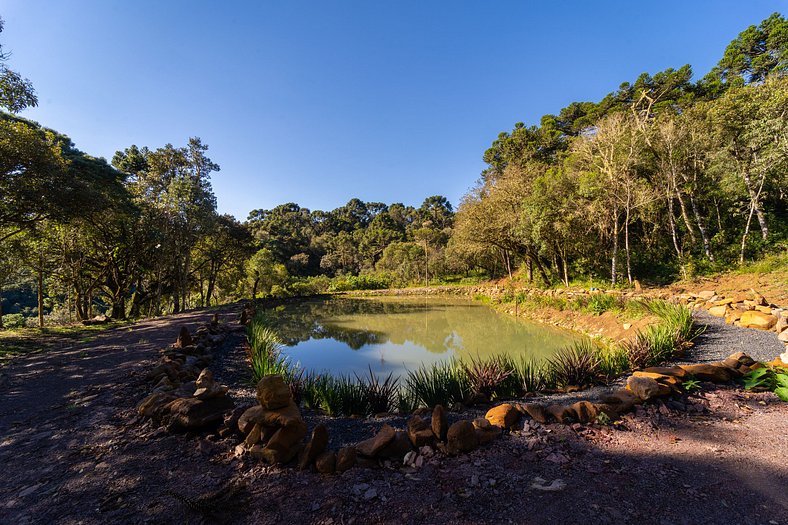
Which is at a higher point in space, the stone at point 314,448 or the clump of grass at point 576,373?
the stone at point 314,448

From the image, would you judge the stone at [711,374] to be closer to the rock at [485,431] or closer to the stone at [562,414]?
the stone at [562,414]

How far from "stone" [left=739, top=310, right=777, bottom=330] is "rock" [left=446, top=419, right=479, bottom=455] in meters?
7.07

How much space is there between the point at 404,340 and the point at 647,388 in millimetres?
7063

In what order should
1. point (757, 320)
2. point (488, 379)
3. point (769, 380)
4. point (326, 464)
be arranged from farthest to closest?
point (757, 320)
point (488, 379)
point (769, 380)
point (326, 464)

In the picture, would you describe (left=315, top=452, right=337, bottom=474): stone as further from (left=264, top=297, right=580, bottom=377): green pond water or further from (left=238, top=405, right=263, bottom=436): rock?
(left=264, top=297, right=580, bottom=377): green pond water

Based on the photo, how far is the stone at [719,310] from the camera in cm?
682

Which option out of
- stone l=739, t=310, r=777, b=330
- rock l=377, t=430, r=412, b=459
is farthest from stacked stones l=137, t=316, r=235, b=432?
stone l=739, t=310, r=777, b=330

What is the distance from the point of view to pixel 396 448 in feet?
7.88

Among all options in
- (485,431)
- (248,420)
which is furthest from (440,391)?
(248,420)

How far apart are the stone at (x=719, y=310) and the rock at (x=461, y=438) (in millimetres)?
8053

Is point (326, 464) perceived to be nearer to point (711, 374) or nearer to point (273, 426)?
point (273, 426)

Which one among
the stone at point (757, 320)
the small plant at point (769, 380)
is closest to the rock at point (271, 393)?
the small plant at point (769, 380)

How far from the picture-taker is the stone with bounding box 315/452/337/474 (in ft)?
7.36

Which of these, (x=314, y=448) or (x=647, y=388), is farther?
(x=647, y=388)
